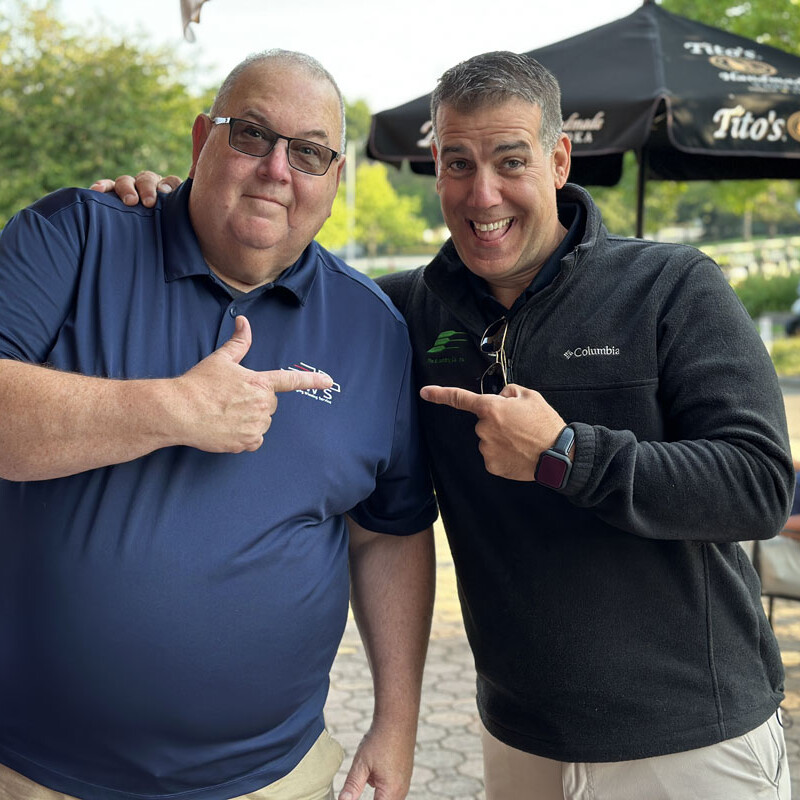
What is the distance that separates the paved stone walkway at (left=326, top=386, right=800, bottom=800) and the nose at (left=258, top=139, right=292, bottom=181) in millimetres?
2879

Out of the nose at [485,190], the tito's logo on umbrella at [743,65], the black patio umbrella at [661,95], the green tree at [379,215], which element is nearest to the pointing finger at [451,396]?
the nose at [485,190]

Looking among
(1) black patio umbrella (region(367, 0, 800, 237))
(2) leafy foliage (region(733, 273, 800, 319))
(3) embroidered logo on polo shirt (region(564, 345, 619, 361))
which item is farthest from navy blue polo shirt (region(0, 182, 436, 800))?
(2) leafy foliage (region(733, 273, 800, 319))

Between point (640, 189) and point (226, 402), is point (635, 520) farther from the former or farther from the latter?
point (640, 189)

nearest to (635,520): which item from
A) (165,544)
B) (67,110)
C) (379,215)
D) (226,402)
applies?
(226,402)

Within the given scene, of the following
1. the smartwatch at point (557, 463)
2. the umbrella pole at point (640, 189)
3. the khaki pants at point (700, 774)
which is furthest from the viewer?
the umbrella pole at point (640, 189)

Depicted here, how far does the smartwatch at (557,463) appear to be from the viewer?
1986mm

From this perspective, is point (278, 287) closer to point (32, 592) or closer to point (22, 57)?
point (32, 592)

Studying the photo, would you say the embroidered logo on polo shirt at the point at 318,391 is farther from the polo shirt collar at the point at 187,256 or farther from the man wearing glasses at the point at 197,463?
the polo shirt collar at the point at 187,256

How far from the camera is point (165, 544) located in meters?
2.02

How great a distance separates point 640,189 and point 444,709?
13.0ft

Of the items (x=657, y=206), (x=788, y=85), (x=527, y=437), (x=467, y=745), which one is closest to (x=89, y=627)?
(x=527, y=437)

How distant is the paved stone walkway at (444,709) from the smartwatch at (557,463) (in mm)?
2625

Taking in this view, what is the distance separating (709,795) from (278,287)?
1.53m

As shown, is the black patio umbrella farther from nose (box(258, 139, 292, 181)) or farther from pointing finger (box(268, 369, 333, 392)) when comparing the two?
pointing finger (box(268, 369, 333, 392))
